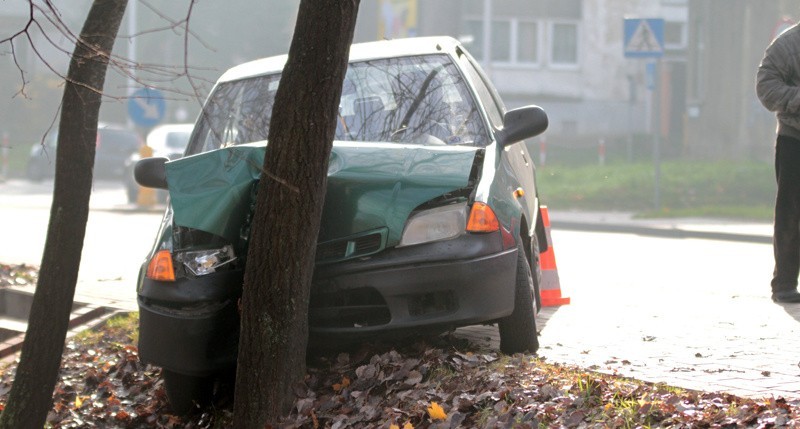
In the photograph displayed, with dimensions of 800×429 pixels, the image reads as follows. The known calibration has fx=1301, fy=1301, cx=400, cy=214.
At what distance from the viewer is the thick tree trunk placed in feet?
16.9

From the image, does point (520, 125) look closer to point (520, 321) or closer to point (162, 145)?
point (520, 321)

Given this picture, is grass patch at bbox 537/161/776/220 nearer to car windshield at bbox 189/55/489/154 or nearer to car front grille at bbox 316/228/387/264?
car windshield at bbox 189/55/489/154

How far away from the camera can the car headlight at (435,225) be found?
19.2 ft

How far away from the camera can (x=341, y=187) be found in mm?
6008

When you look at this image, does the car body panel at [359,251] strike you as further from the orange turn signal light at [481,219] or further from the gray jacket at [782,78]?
the gray jacket at [782,78]

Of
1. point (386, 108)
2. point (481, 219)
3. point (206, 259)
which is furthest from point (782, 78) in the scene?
point (206, 259)

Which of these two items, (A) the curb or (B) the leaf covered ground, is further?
(A) the curb

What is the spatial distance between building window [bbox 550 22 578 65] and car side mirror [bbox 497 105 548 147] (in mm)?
35760

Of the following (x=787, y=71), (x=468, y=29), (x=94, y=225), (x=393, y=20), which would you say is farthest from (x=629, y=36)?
(x=468, y=29)

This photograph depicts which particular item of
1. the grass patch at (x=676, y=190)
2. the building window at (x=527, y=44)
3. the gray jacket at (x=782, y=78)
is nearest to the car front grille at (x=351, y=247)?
the gray jacket at (x=782, y=78)

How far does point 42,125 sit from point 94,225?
30.2m

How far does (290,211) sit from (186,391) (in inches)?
52.8

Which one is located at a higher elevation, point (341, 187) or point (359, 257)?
point (341, 187)

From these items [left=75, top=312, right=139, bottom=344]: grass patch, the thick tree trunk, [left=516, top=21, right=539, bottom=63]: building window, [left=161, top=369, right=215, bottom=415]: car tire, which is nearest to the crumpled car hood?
the thick tree trunk
